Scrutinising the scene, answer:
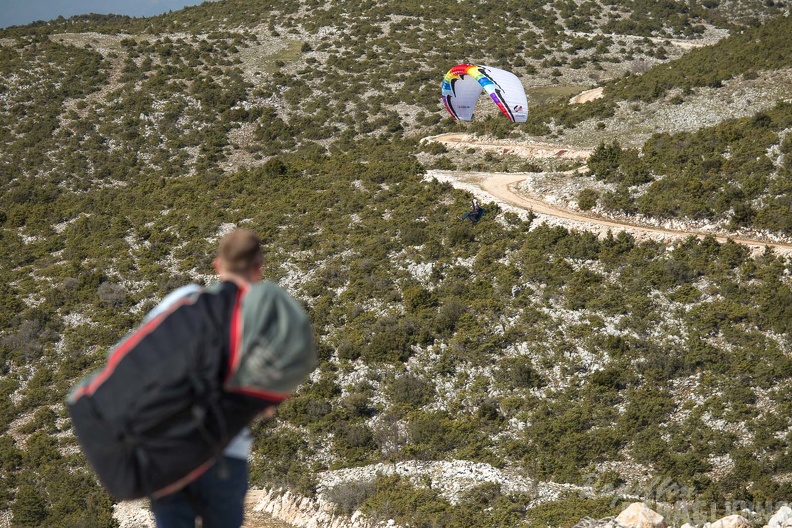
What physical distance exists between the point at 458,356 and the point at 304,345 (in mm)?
25585

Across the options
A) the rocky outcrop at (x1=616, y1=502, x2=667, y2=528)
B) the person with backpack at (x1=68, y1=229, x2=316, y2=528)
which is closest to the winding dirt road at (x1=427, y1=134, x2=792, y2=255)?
the rocky outcrop at (x1=616, y1=502, x2=667, y2=528)

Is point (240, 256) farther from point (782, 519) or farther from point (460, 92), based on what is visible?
point (460, 92)

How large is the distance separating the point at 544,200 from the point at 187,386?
36.5 m

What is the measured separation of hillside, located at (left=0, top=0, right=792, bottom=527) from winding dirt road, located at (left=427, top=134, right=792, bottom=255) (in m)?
0.60

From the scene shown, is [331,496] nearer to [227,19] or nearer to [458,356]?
[458,356]

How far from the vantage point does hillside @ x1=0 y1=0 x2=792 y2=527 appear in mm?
21812

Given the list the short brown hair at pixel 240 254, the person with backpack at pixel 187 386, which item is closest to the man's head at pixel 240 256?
the short brown hair at pixel 240 254

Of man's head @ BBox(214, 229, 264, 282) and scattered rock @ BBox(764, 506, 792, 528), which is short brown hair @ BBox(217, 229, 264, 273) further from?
scattered rock @ BBox(764, 506, 792, 528)

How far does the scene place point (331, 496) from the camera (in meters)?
19.7

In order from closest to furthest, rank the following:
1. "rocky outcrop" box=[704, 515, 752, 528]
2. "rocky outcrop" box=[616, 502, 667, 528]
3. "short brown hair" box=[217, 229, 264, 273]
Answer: "short brown hair" box=[217, 229, 264, 273], "rocky outcrop" box=[616, 502, 667, 528], "rocky outcrop" box=[704, 515, 752, 528]

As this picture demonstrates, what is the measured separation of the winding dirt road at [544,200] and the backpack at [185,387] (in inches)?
1176

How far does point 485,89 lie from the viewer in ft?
112

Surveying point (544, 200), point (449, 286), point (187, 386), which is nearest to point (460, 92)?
point (544, 200)

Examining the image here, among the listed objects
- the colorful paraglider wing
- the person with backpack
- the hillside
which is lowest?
the hillside
